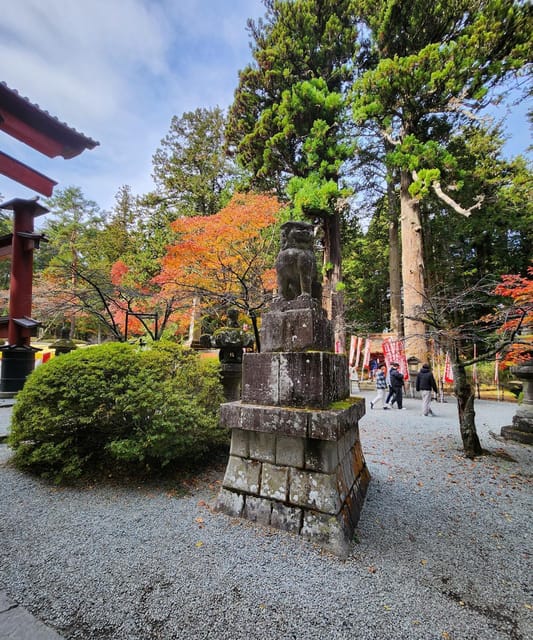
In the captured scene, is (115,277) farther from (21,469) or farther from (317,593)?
(317,593)

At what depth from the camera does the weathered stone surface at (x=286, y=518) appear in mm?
2418

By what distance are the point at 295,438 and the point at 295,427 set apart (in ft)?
0.55

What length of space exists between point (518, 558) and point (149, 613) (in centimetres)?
273

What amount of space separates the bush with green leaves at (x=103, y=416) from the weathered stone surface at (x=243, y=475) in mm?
942

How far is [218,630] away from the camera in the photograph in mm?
1588

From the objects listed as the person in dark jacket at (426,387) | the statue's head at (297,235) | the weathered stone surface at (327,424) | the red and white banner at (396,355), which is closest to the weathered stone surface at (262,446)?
the weathered stone surface at (327,424)

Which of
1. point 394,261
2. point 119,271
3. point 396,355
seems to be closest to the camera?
point 396,355

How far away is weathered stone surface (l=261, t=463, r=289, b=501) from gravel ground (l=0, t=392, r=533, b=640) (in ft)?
0.92

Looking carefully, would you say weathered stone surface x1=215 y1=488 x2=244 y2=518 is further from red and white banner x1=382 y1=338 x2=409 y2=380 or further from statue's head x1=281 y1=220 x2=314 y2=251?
red and white banner x1=382 y1=338 x2=409 y2=380

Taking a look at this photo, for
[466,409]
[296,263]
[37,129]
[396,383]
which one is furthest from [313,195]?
[296,263]

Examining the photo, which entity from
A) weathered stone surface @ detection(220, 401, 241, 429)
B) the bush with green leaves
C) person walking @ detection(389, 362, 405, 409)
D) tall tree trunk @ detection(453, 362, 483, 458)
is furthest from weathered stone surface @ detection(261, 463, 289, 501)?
person walking @ detection(389, 362, 405, 409)

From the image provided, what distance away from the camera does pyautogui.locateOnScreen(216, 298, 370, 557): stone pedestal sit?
2.35 meters

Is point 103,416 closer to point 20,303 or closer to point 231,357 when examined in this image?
point 231,357

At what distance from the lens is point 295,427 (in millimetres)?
2432
